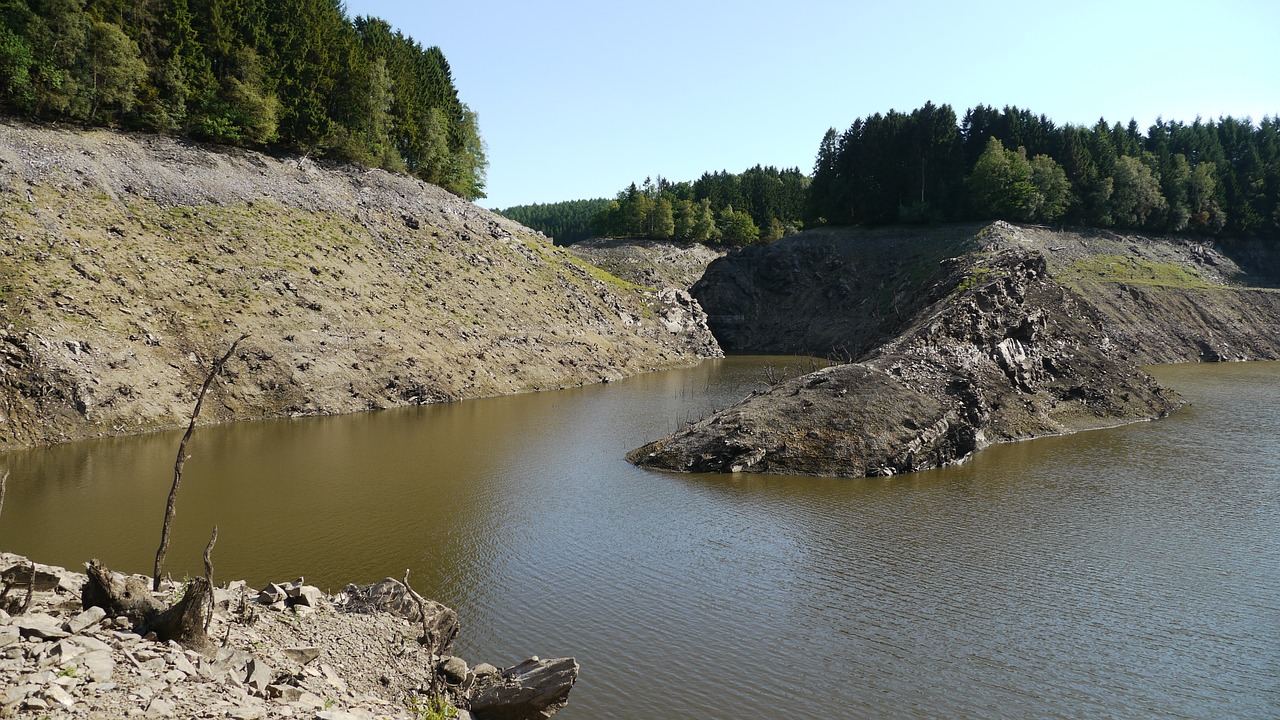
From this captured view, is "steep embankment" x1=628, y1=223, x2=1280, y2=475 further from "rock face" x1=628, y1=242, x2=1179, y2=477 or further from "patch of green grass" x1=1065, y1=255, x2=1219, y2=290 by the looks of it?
"patch of green grass" x1=1065, y1=255, x2=1219, y2=290

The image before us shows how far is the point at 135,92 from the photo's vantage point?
55.6 metres

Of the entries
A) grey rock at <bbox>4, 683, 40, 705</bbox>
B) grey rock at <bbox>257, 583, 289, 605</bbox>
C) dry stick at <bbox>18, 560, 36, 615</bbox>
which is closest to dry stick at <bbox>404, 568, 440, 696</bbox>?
grey rock at <bbox>257, 583, 289, 605</bbox>

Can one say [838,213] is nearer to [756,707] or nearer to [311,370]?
[311,370]

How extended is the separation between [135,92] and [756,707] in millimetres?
64081

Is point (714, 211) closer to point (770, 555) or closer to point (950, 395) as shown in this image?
point (950, 395)

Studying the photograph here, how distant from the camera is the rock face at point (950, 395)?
31408 mm

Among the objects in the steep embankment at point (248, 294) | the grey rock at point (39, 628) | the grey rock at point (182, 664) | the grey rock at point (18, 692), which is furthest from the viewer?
the steep embankment at point (248, 294)

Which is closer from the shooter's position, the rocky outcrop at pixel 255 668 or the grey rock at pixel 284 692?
the rocky outcrop at pixel 255 668

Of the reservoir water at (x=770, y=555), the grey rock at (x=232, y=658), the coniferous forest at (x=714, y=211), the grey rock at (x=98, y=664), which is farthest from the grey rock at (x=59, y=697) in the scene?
the coniferous forest at (x=714, y=211)

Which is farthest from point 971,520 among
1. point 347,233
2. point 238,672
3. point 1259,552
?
point 347,233

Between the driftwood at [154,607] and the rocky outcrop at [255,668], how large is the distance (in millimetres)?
202

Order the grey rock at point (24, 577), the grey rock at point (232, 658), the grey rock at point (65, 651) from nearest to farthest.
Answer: the grey rock at point (65, 651) < the grey rock at point (232, 658) < the grey rock at point (24, 577)

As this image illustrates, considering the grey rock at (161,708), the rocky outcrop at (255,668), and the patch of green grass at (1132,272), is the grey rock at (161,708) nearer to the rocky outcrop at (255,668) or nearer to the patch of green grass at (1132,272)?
the rocky outcrop at (255,668)

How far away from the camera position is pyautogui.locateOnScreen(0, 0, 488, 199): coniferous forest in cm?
5116
